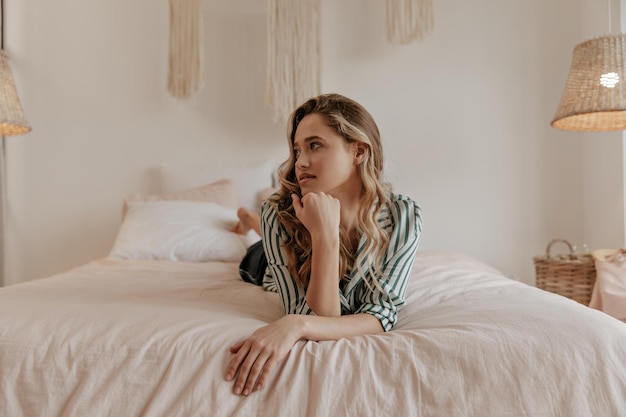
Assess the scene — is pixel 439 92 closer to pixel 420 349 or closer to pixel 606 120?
pixel 606 120

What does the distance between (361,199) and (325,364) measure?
1.66 ft

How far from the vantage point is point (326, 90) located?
9.25ft

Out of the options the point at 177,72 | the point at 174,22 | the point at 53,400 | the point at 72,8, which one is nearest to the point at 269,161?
the point at 177,72

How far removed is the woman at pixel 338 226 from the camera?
1.09m

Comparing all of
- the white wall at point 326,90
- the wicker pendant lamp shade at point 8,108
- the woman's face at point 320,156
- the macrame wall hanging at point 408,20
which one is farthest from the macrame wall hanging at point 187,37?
the woman's face at point 320,156

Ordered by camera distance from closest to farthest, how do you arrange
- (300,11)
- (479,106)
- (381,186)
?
(381,186), (300,11), (479,106)

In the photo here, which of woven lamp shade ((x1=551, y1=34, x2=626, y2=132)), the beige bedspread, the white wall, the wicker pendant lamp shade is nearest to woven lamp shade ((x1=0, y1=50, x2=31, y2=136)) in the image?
the wicker pendant lamp shade

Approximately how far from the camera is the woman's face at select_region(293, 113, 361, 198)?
1210 millimetres

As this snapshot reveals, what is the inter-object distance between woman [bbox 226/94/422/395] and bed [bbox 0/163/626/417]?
0.10 meters

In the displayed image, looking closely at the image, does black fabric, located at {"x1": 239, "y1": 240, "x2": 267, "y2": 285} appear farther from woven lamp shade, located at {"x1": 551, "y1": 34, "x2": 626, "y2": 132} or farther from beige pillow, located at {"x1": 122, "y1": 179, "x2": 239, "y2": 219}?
woven lamp shade, located at {"x1": 551, "y1": 34, "x2": 626, "y2": 132}

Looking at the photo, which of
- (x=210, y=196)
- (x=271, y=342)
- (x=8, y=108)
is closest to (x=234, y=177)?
(x=210, y=196)

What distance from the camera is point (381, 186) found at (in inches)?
51.4

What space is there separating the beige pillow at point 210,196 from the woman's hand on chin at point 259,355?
159cm

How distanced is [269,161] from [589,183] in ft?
5.38
